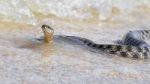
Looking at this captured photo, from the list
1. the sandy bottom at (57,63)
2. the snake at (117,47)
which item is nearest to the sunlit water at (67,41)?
the sandy bottom at (57,63)

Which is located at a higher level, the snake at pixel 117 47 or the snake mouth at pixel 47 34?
the snake mouth at pixel 47 34

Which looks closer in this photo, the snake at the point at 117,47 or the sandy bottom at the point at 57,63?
the sandy bottom at the point at 57,63

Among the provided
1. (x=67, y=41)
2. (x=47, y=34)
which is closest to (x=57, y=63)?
(x=47, y=34)

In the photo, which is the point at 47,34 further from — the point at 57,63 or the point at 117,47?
the point at 57,63

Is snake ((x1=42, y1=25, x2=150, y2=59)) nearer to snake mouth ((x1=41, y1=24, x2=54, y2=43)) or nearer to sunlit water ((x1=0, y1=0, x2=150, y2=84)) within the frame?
snake mouth ((x1=41, y1=24, x2=54, y2=43))

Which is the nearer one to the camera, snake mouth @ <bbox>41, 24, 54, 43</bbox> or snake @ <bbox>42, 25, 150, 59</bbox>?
snake @ <bbox>42, 25, 150, 59</bbox>

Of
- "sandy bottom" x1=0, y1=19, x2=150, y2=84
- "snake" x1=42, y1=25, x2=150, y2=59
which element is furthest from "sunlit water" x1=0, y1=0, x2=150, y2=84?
"snake" x1=42, y1=25, x2=150, y2=59

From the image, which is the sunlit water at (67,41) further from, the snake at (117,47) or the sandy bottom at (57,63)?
the snake at (117,47)

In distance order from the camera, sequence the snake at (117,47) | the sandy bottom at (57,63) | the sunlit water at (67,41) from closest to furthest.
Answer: the sandy bottom at (57,63), the sunlit water at (67,41), the snake at (117,47)
